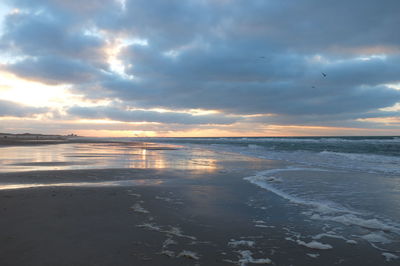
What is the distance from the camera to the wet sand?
455cm

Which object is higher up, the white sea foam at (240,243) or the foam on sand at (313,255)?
the white sea foam at (240,243)

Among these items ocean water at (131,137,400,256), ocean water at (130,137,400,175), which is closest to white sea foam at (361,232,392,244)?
ocean water at (131,137,400,256)

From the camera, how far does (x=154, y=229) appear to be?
585cm

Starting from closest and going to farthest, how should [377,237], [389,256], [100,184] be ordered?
[389,256], [377,237], [100,184]

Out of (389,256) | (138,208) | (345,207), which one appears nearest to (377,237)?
(389,256)

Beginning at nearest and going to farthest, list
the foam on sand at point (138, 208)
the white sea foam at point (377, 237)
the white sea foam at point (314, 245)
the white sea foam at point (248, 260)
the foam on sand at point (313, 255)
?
the white sea foam at point (248, 260), the foam on sand at point (313, 255), the white sea foam at point (314, 245), the white sea foam at point (377, 237), the foam on sand at point (138, 208)

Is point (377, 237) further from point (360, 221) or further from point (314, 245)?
point (314, 245)

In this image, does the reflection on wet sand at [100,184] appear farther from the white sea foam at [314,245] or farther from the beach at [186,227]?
the white sea foam at [314,245]

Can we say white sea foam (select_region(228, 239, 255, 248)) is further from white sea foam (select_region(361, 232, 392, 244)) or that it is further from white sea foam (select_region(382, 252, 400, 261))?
white sea foam (select_region(361, 232, 392, 244))

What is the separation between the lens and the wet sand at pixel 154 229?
4.55 metres

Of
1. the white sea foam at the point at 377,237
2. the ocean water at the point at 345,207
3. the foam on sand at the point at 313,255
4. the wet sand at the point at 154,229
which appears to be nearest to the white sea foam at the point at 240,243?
Answer: the wet sand at the point at 154,229

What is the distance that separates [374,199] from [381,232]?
3.46 meters

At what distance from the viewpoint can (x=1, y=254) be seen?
4469 millimetres

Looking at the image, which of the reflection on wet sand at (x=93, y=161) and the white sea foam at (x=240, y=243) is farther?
the reflection on wet sand at (x=93, y=161)
